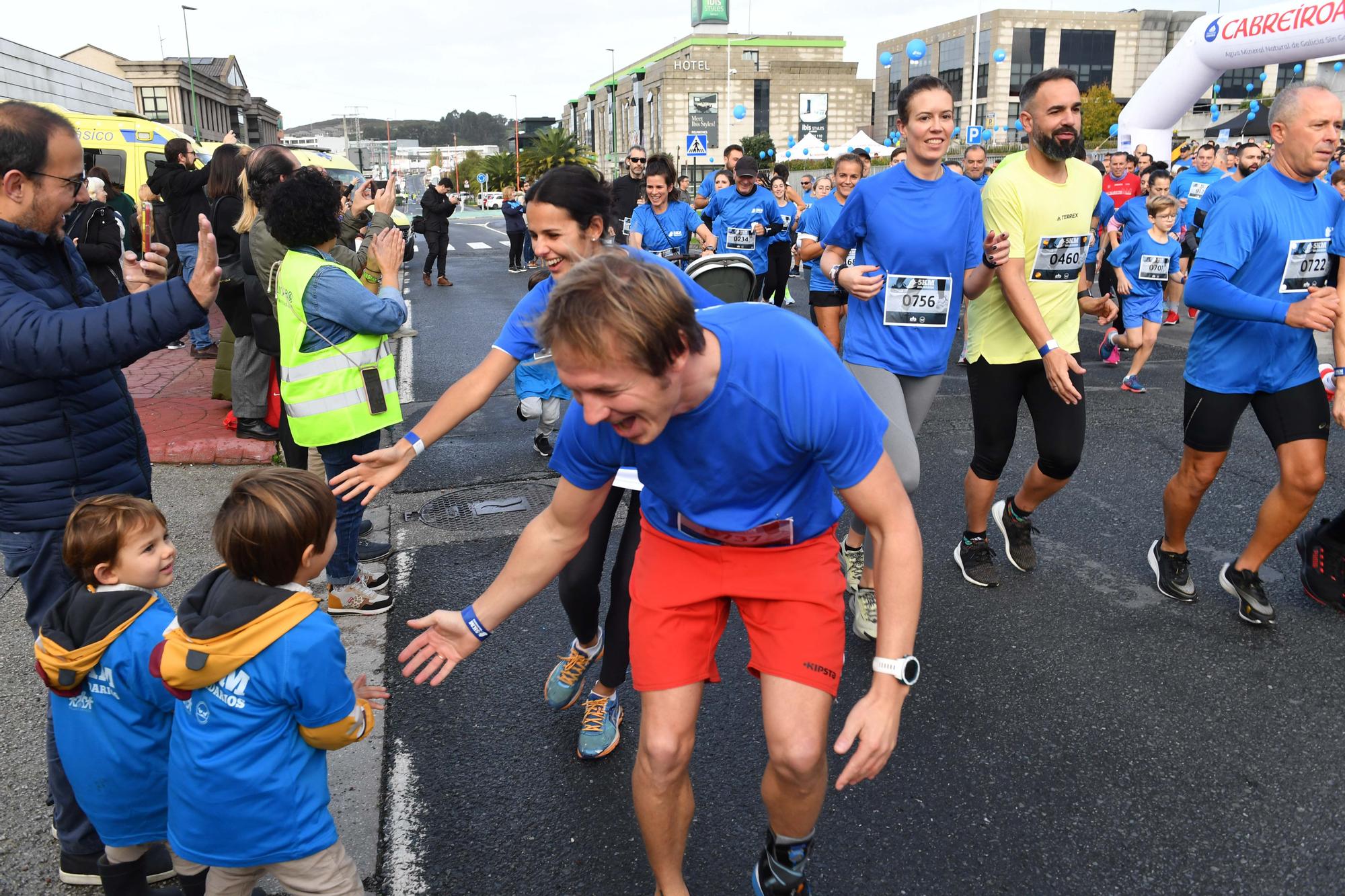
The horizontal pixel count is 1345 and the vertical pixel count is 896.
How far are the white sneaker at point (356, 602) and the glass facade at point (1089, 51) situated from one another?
355ft

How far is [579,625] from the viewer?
10.8 ft

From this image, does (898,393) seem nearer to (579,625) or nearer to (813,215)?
(579,625)

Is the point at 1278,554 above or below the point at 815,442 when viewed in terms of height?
below

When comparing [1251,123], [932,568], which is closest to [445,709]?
[932,568]

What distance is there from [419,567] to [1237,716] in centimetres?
350

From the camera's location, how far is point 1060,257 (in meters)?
4.18

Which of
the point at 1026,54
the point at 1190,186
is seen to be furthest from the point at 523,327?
the point at 1026,54

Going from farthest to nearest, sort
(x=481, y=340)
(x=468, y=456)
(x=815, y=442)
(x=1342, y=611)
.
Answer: (x=481, y=340), (x=468, y=456), (x=1342, y=611), (x=815, y=442)

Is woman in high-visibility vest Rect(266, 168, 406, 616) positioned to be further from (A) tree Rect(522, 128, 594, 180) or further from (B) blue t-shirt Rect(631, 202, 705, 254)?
(A) tree Rect(522, 128, 594, 180)

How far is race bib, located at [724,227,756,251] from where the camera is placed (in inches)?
417

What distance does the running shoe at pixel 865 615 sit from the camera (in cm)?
388

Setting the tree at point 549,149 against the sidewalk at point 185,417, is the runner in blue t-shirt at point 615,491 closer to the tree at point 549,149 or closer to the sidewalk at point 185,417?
the sidewalk at point 185,417

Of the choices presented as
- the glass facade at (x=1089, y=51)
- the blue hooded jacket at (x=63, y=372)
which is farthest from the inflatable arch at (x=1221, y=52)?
the glass facade at (x=1089, y=51)

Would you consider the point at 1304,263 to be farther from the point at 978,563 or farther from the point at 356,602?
the point at 356,602
